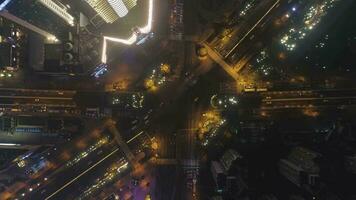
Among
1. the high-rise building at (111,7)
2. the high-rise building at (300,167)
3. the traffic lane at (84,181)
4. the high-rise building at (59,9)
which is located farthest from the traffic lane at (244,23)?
the traffic lane at (84,181)

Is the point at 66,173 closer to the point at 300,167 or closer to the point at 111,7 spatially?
the point at 111,7

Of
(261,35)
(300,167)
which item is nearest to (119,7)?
(261,35)

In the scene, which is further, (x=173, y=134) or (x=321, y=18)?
(x=173, y=134)

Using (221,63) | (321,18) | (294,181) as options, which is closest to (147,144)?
(221,63)

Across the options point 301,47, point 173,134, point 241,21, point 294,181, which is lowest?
point 294,181

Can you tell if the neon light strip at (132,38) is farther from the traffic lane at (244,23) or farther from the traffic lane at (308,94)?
the traffic lane at (308,94)

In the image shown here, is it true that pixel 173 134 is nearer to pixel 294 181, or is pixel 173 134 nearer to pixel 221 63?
pixel 221 63

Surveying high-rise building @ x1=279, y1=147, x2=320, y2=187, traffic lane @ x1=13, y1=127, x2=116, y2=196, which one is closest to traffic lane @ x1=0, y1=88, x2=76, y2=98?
traffic lane @ x1=13, y1=127, x2=116, y2=196

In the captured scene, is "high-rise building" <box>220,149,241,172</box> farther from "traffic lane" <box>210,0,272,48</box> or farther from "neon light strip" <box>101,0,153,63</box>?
"neon light strip" <box>101,0,153,63</box>
